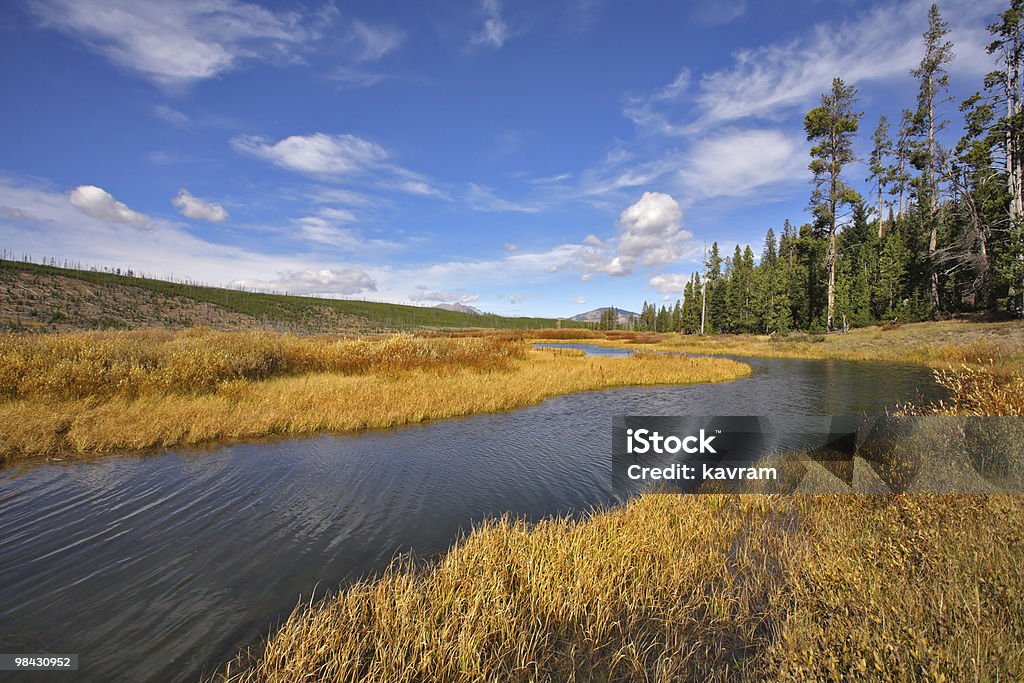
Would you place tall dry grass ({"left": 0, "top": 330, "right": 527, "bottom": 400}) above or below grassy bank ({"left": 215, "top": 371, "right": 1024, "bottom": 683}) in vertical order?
above

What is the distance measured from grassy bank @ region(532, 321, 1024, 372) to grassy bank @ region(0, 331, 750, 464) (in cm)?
2134

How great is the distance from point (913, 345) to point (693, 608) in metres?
41.0

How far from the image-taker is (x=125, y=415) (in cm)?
1030

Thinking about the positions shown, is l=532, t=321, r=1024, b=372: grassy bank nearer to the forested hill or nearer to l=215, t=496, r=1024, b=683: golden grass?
l=215, t=496, r=1024, b=683: golden grass

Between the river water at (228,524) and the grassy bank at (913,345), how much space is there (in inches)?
859

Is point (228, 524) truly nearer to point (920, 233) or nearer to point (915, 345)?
point (915, 345)

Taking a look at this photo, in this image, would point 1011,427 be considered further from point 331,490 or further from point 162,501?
point 162,501

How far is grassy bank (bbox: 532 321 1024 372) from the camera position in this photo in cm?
2317

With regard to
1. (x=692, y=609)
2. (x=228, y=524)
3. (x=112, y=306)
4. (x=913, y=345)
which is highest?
(x=112, y=306)

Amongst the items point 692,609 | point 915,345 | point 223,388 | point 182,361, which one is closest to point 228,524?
point 692,609

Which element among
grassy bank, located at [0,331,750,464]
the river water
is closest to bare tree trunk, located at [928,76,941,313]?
grassy bank, located at [0,331,750,464]

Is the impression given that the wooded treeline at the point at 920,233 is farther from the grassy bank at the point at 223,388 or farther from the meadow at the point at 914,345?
the grassy bank at the point at 223,388

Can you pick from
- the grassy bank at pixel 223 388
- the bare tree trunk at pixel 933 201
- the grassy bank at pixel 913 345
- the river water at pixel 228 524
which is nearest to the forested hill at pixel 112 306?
the grassy bank at pixel 223 388

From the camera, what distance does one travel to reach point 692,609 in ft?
14.5
